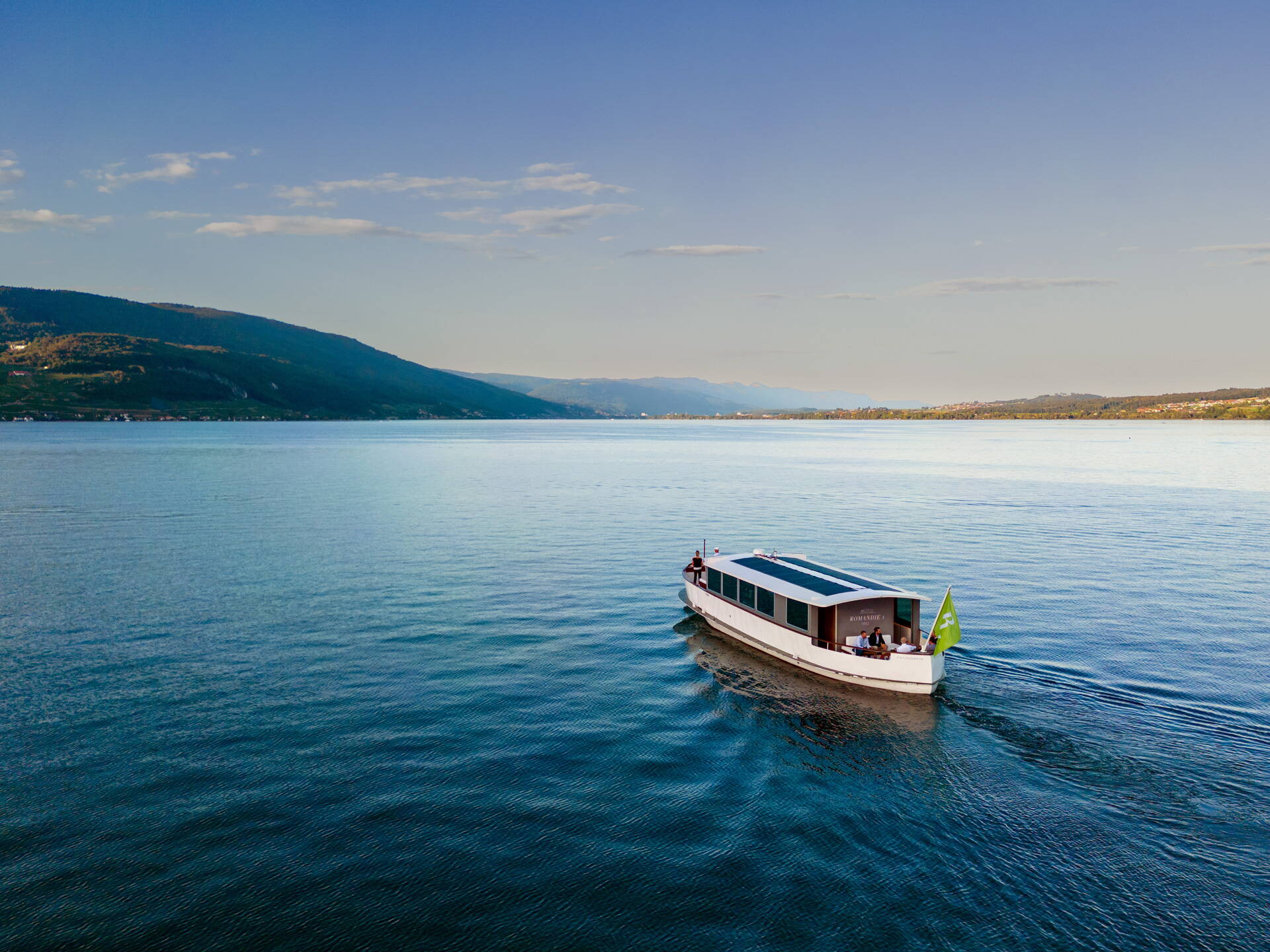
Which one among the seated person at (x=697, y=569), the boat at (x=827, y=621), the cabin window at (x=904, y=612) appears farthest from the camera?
the seated person at (x=697, y=569)

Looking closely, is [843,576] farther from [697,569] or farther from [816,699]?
[697,569]

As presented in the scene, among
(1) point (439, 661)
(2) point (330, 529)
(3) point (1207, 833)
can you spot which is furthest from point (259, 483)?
(3) point (1207, 833)

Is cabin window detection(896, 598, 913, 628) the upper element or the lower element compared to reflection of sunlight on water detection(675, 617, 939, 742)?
upper

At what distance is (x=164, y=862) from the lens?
1916 cm

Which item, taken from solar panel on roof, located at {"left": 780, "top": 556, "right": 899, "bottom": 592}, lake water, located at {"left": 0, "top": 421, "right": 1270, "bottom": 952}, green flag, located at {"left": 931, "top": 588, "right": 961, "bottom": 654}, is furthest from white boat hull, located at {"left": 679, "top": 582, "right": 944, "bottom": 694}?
solar panel on roof, located at {"left": 780, "top": 556, "right": 899, "bottom": 592}

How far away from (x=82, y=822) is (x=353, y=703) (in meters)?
9.98

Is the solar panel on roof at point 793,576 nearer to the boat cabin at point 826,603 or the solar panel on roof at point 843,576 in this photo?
the boat cabin at point 826,603

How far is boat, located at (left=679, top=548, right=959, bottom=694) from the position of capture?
106 ft

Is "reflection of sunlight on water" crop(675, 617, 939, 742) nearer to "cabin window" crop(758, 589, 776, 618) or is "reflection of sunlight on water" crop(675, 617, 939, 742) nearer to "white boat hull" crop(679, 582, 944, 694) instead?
"white boat hull" crop(679, 582, 944, 694)

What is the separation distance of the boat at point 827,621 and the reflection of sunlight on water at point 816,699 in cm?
60

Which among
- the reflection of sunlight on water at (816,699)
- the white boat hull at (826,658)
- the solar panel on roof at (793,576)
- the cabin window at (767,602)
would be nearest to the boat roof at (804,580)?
the solar panel on roof at (793,576)

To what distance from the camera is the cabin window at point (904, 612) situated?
34719mm

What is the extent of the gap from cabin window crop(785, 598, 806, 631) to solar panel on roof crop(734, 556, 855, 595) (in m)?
1.13

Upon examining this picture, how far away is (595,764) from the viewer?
2506cm
